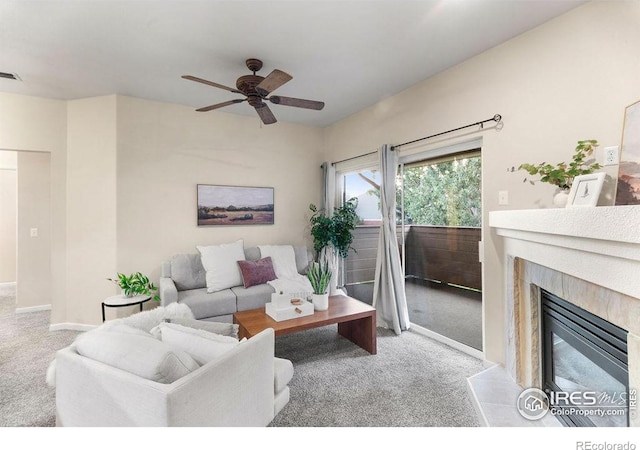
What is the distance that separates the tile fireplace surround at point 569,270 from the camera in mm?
1013

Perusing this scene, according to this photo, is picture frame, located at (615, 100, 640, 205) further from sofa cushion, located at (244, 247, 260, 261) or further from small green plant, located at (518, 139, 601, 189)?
sofa cushion, located at (244, 247, 260, 261)

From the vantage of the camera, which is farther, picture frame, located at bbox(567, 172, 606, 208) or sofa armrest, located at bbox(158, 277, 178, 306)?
sofa armrest, located at bbox(158, 277, 178, 306)

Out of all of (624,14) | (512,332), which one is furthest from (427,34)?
(512,332)

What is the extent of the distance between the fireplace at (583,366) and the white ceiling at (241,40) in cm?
207

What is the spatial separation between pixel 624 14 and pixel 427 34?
1.16m

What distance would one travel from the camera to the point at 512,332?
2098 millimetres

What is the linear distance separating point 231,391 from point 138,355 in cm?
44

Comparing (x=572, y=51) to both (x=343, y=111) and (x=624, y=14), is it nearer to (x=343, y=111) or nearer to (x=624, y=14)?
(x=624, y=14)

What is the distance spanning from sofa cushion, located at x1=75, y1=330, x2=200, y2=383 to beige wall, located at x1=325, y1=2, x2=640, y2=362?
8.24 ft

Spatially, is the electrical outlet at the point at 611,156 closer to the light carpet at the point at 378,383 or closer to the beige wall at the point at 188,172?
the light carpet at the point at 378,383

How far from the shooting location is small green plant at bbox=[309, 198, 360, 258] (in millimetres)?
4113
